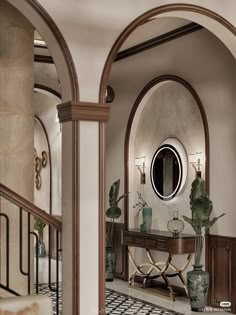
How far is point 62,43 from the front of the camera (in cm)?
482

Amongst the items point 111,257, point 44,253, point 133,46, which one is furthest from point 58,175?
point 133,46

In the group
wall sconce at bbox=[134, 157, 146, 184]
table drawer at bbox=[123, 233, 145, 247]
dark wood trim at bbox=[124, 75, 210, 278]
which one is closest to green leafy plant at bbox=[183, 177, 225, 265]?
dark wood trim at bbox=[124, 75, 210, 278]

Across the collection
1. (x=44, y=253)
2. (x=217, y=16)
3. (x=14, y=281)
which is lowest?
(x=44, y=253)

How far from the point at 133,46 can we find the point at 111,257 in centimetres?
326

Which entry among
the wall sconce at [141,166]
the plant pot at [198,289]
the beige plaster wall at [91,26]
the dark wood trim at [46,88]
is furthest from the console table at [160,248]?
the beige plaster wall at [91,26]

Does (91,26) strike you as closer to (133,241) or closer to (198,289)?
(198,289)

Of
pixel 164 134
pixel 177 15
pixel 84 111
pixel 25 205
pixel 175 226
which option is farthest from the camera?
pixel 164 134

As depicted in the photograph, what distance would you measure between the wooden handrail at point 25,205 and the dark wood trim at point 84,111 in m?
0.78

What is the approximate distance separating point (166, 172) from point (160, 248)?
1245 mm

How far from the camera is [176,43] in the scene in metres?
8.09

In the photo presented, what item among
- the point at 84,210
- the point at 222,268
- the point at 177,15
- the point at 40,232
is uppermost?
the point at 177,15

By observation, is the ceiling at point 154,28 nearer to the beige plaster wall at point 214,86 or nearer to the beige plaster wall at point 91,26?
the beige plaster wall at point 214,86

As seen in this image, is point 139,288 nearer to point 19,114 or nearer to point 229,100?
point 229,100

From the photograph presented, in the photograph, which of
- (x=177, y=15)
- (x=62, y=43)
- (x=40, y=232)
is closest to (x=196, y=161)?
(x=177, y=15)
